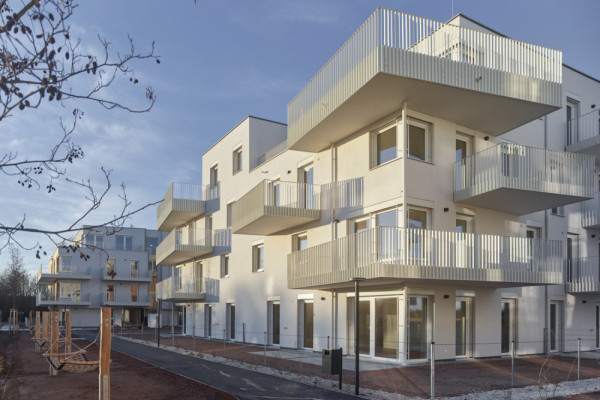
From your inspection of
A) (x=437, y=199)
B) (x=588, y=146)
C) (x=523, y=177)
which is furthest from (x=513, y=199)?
(x=588, y=146)

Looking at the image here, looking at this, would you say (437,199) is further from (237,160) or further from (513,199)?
(237,160)

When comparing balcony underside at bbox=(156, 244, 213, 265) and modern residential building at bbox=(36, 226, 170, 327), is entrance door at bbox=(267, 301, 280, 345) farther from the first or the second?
modern residential building at bbox=(36, 226, 170, 327)

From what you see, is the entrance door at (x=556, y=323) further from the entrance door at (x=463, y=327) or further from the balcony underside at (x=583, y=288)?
the entrance door at (x=463, y=327)

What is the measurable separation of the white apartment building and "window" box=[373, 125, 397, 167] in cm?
6

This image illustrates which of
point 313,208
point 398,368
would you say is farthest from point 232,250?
point 398,368

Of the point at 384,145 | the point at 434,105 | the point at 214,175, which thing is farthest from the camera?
the point at 214,175

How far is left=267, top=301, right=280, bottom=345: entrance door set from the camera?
79.6 feet

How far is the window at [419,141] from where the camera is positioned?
54.3 feet

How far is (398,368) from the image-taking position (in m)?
15.1

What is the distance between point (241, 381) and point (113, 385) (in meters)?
2.92

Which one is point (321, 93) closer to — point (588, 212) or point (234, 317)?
point (588, 212)

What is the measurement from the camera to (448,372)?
14.5 m

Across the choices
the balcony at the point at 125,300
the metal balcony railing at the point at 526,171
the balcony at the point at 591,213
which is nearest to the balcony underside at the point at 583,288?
the balcony at the point at 591,213

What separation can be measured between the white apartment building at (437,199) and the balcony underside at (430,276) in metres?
0.04
